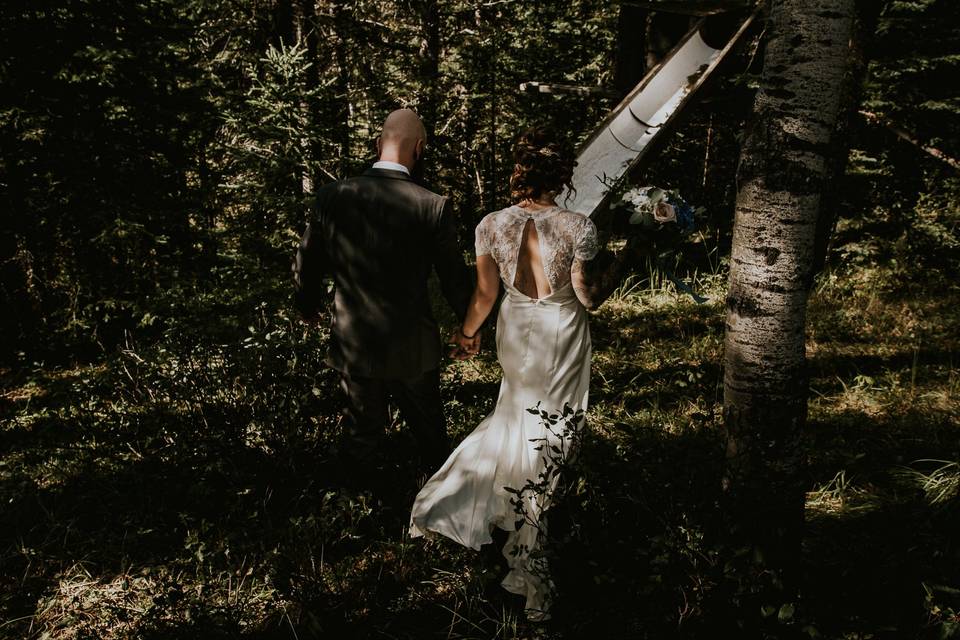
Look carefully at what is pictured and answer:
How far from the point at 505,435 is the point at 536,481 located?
0.32 m

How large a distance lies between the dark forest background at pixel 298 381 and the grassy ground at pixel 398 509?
2cm

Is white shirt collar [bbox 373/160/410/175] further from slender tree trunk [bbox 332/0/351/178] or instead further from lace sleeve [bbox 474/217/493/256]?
slender tree trunk [bbox 332/0/351/178]

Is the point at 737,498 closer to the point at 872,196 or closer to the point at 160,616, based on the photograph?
the point at 160,616

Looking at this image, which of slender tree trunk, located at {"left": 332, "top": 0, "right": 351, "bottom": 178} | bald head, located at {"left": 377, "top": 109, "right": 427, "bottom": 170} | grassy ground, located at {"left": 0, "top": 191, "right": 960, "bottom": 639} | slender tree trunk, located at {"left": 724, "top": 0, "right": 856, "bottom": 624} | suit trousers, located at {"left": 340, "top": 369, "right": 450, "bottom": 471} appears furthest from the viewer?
slender tree trunk, located at {"left": 332, "top": 0, "right": 351, "bottom": 178}

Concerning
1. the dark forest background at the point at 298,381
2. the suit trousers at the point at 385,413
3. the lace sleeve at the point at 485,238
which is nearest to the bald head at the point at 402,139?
the lace sleeve at the point at 485,238

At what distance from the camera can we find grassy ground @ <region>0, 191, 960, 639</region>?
263 centimetres

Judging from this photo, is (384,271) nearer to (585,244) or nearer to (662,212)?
(585,244)

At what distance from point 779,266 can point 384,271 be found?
6.66 feet

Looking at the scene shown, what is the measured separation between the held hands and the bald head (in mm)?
1051

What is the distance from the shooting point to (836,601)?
2.61 m

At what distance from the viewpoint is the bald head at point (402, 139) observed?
11.3ft

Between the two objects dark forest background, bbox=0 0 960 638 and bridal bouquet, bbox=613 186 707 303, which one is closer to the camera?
dark forest background, bbox=0 0 960 638

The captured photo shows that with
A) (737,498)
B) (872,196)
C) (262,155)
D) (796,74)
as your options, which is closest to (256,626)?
(737,498)

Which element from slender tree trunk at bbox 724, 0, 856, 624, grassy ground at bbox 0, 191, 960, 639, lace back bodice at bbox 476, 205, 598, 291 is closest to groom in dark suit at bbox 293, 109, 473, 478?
lace back bodice at bbox 476, 205, 598, 291
